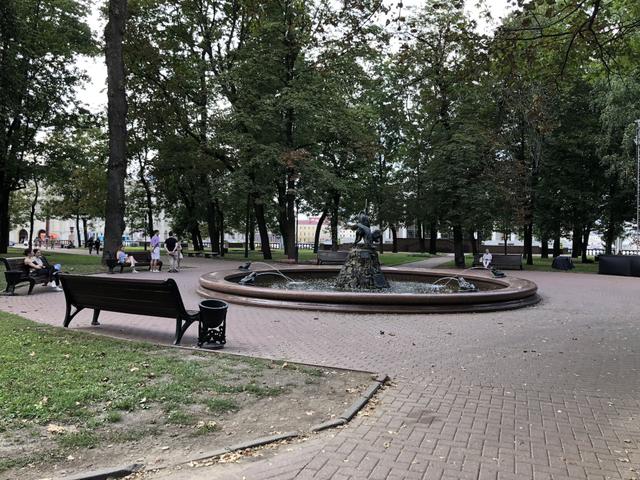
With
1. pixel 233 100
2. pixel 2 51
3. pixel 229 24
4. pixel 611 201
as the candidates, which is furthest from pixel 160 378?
pixel 611 201

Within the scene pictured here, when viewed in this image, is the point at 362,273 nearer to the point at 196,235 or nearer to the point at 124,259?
the point at 124,259

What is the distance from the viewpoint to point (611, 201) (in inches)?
1161

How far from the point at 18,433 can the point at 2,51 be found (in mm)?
22570

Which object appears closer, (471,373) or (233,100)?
(471,373)

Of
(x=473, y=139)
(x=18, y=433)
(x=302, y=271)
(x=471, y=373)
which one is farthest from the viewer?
(x=473, y=139)

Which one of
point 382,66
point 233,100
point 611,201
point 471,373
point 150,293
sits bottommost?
point 471,373

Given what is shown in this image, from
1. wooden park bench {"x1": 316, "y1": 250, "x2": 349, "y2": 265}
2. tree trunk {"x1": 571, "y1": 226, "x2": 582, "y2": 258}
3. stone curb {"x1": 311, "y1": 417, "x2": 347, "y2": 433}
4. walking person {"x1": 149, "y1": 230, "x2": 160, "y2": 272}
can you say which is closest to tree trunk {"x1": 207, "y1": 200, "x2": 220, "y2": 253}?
wooden park bench {"x1": 316, "y1": 250, "x2": 349, "y2": 265}

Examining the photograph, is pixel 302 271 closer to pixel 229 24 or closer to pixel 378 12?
pixel 378 12

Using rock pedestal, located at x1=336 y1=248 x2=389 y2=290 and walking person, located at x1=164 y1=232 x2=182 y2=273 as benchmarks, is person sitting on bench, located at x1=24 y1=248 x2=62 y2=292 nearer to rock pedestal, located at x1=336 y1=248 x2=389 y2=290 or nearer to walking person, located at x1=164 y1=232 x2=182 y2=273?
walking person, located at x1=164 y1=232 x2=182 y2=273

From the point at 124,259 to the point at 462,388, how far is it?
55.2 feet

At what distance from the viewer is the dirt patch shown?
344cm

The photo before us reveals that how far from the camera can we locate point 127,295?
24.6 ft

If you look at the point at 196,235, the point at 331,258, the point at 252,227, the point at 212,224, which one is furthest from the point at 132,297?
the point at 252,227

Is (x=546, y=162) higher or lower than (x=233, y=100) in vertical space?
lower
